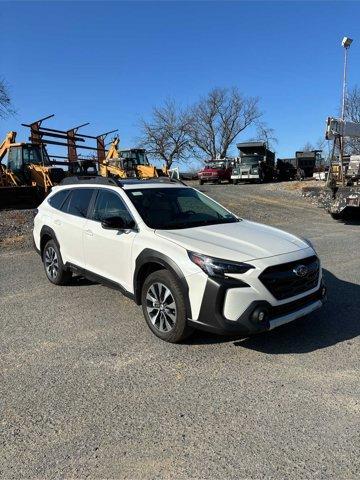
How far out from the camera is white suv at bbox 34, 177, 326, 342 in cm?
414

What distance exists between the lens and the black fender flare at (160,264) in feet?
14.1

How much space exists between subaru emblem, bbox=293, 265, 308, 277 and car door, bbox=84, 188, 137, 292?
69.3 inches

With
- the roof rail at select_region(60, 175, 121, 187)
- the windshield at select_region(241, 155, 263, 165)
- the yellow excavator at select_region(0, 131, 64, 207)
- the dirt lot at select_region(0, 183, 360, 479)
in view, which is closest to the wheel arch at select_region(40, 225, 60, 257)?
the roof rail at select_region(60, 175, 121, 187)

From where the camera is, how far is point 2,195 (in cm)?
1658

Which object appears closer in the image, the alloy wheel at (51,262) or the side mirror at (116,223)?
the side mirror at (116,223)

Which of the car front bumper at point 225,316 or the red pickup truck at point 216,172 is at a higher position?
the red pickup truck at point 216,172

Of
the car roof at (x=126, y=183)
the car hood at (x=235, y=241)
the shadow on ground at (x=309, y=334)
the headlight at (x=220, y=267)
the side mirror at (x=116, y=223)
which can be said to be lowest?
the shadow on ground at (x=309, y=334)

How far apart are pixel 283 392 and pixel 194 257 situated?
55.7 inches

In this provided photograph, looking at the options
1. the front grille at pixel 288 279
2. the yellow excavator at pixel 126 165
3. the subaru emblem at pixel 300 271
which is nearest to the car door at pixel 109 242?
the front grille at pixel 288 279

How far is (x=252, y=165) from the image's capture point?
34.4 metres

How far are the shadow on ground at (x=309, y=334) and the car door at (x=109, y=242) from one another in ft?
3.76

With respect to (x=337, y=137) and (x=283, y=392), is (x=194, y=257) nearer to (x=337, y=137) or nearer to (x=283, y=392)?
(x=283, y=392)

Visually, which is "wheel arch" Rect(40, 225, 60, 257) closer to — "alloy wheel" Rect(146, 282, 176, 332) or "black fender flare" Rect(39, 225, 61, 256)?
"black fender flare" Rect(39, 225, 61, 256)

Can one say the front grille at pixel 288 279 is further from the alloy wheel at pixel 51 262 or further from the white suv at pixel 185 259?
the alloy wheel at pixel 51 262
